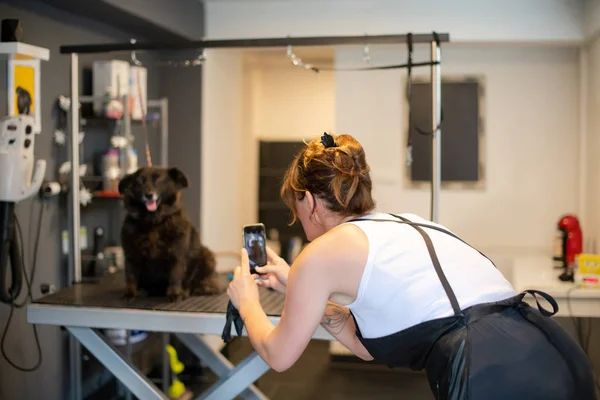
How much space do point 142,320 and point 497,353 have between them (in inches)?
57.0

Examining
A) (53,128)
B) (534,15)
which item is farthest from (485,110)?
(53,128)

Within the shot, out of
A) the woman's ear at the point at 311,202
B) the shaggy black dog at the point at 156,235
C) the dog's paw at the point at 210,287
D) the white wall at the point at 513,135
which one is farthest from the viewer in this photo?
the white wall at the point at 513,135

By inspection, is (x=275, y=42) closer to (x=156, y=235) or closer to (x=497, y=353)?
(x=156, y=235)

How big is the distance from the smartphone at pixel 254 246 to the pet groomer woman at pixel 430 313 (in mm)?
597

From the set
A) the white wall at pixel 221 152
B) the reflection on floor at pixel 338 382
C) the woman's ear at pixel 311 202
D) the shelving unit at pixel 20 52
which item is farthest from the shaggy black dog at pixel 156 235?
the white wall at pixel 221 152

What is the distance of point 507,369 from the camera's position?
1316 millimetres

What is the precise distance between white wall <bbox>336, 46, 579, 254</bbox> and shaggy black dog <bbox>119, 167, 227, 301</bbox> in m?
2.40

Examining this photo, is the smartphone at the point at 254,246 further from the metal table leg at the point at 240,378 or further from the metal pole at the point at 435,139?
the metal pole at the point at 435,139

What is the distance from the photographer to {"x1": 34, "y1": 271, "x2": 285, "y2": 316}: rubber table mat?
7.87 ft

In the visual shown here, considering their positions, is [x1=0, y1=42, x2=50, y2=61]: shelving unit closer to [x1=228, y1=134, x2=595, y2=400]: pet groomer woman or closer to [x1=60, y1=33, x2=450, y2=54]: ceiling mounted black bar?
[x1=60, y1=33, x2=450, y2=54]: ceiling mounted black bar

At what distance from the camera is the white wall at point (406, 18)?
4297mm

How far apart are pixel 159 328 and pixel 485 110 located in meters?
3.12

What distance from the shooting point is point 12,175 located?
2.57 metres

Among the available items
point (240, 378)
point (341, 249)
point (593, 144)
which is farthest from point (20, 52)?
point (593, 144)
